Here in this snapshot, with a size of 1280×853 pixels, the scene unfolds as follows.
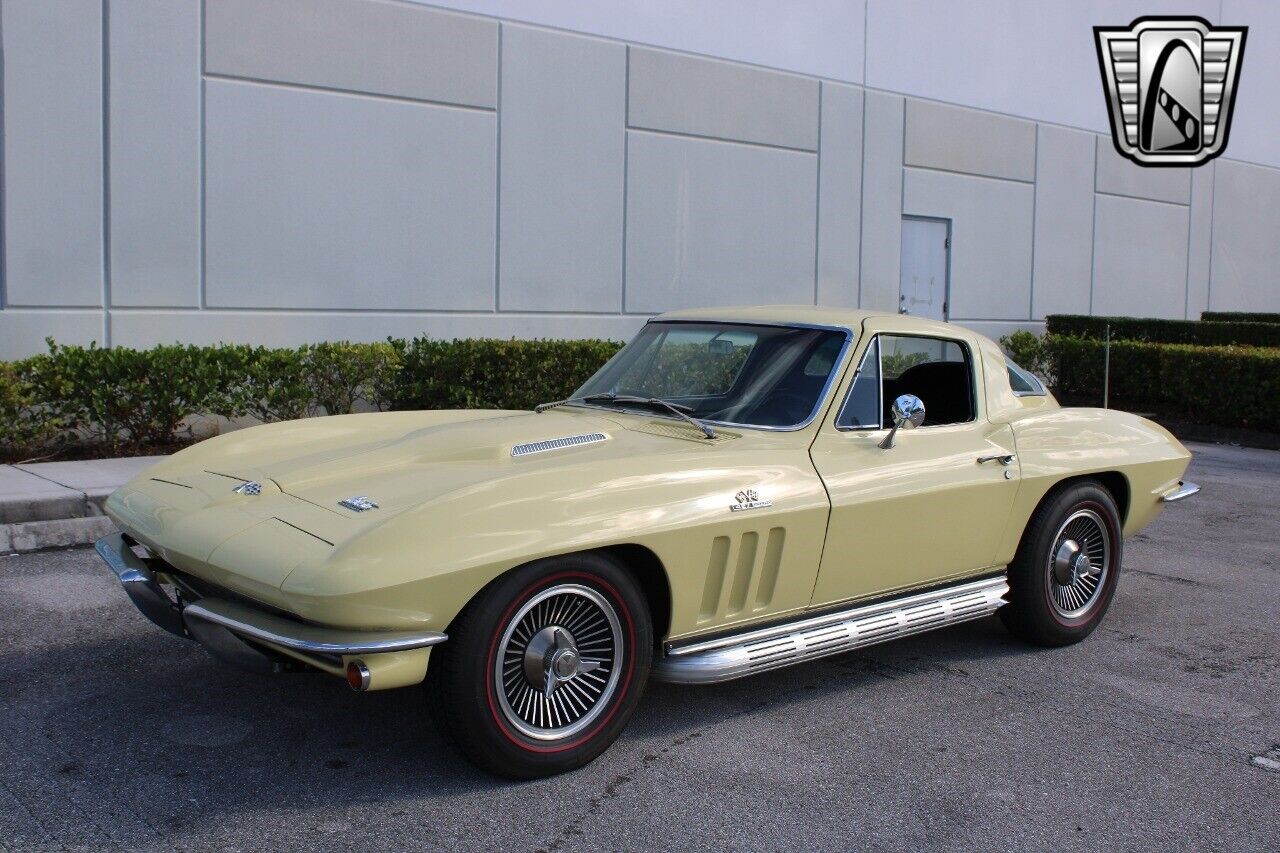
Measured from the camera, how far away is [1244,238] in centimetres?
2214

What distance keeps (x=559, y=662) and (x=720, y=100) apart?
11.8m

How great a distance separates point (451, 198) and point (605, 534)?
9108 millimetres

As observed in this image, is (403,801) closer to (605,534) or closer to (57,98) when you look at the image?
(605,534)

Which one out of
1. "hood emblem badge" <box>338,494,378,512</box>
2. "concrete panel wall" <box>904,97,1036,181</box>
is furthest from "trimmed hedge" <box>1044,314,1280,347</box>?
"hood emblem badge" <box>338,494,378,512</box>

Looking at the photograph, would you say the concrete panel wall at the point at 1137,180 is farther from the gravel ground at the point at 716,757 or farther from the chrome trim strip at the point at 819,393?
the chrome trim strip at the point at 819,393

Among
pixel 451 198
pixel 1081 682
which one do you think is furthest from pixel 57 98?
pixel 1081 682

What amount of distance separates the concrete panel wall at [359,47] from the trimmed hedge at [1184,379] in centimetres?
832

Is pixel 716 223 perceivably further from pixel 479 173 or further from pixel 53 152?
pixel 53 152

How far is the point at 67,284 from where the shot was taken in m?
10.3

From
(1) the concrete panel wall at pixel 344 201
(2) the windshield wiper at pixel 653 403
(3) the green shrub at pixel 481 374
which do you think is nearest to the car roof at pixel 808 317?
(2) the windshield wiper at pixel 653 403

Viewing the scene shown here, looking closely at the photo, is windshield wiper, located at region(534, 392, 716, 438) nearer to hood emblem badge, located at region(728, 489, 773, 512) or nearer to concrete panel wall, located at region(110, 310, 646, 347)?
hood emblem badge, located at region(728, 489, 773, 512)

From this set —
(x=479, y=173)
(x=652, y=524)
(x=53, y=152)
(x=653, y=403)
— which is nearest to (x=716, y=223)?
(x=479, y=173)

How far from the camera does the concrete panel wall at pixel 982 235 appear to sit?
1719cm

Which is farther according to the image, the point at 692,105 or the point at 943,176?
the point at 943,176
